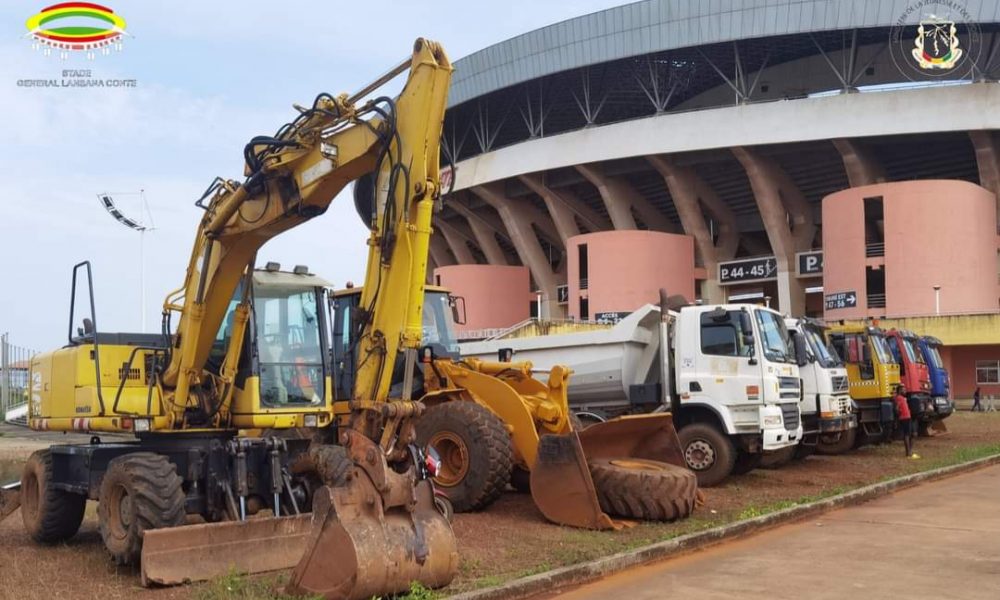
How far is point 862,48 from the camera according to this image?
48.6m

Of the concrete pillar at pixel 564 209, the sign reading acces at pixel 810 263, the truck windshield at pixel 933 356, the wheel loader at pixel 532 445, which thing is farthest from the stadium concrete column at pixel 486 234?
the wheel loader at pixel 532 445

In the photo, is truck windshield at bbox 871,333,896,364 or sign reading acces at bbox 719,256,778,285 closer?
truck windshield at bbox 871,333,896,364

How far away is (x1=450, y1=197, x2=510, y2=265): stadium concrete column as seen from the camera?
60847 millimetres

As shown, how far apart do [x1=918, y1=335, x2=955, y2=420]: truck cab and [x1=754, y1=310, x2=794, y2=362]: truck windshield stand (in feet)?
28.5

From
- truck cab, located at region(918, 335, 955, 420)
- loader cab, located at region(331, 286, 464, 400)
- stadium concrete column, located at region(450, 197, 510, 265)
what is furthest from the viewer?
stadium concrete column, located at region(450, 197, 510, 265)

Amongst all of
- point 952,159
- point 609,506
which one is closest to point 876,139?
point 952,159

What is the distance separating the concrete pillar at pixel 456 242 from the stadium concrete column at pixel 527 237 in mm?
5788

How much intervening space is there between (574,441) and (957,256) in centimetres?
3669

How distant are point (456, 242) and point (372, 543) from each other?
191 ft

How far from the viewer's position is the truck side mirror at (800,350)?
14647 mm

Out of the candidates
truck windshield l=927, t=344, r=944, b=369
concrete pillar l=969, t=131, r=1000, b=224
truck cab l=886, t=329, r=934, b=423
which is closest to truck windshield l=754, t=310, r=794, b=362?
truck cab l=886, t=329, r=934, b=423

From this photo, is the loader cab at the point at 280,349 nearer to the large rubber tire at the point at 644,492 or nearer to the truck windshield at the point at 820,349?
the large rubber tire at the point at 644,492

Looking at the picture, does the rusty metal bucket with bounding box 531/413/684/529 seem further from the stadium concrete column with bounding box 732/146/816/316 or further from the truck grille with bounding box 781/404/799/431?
the stadium concrete column with bounding box 732/146/816/316

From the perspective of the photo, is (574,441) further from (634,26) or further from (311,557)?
(634,26)
